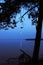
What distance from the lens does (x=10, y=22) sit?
11.7 meters

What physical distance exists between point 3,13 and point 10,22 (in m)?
0.26

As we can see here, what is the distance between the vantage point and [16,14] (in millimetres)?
11734

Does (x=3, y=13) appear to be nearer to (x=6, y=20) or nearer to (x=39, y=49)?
(x=6, y=20)

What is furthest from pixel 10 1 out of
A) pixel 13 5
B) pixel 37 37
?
pixel 37 37

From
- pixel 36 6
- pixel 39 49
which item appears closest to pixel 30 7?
pixel 36 6

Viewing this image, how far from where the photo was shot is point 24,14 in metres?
11.8

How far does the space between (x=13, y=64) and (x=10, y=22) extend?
37.9 inches

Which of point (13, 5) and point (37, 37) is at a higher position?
point (13, 5)

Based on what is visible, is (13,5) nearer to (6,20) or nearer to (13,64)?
(6,20)

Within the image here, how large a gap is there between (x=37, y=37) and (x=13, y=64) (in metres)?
0.82

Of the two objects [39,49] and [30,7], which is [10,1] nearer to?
[30,7]

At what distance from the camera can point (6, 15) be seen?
11727 millimetres

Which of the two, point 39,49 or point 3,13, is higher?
point 3,13

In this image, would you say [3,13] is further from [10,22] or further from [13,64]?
[13,64]
